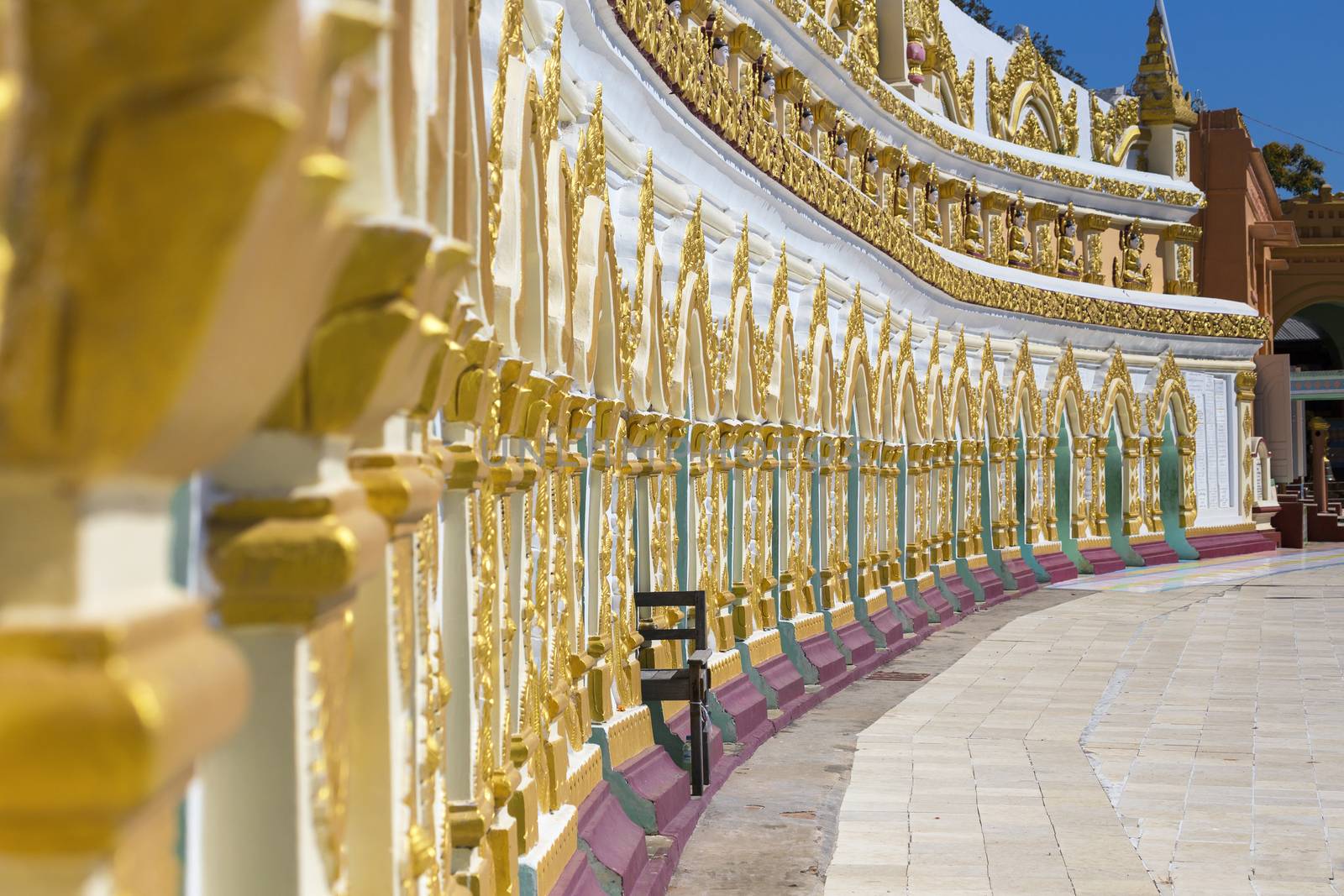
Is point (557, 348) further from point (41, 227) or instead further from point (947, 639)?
point (947, 639)

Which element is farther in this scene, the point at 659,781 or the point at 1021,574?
the point at 1021,574

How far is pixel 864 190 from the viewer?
15.0 metres

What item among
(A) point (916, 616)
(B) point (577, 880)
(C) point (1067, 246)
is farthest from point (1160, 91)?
(B) point (577, 880)

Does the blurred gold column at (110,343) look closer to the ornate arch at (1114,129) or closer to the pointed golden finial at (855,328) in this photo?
the pointed golden finial at (855,328)

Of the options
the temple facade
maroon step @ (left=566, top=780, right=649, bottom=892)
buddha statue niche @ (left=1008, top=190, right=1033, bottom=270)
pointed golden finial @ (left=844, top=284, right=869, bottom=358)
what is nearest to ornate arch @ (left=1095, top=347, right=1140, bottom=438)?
buddha statue niche @ (left=1008, top=190, right=1033, bottom=270)

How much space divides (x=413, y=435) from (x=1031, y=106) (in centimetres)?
2140

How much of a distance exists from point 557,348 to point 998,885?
246 centimetres

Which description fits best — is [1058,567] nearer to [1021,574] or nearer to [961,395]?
[1021,574]

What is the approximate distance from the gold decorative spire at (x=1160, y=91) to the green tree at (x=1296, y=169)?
68.4ft

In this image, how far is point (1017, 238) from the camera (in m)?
21.1

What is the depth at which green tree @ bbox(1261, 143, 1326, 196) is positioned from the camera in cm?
4319

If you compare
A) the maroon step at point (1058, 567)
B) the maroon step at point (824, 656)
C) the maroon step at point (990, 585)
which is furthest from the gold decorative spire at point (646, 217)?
the maroon step at point (1058, 567)

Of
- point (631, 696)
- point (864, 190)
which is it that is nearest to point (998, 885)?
point (631, 696)

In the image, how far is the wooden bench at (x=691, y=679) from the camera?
6004mm
